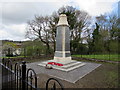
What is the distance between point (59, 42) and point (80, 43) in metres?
10.8

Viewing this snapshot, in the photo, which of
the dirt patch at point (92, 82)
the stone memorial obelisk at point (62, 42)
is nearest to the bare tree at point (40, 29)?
the stone memorial obelisk at point (62, 42)

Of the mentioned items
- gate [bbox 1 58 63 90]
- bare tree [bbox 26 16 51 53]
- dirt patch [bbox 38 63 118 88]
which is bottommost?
dirt patch [bbox 38 63 118 88]

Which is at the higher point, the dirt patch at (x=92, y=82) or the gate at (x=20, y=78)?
the gate at (x=20, y=78)

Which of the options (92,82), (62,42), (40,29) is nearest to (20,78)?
(92,82)

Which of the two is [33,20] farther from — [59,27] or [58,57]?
[58,57]

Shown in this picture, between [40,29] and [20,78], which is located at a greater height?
[40,29]

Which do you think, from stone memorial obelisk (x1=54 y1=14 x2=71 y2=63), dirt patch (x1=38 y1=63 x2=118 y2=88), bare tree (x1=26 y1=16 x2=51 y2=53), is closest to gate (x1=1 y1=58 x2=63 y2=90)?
dirt patch (x1=38 y1=63 x2=118 y2=88)

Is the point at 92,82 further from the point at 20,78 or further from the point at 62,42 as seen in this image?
the point at 62,42

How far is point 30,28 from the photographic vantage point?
15.8 m

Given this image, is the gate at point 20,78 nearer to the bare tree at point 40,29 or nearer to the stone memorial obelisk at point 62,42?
the stone memorial obelisk at point 62,42

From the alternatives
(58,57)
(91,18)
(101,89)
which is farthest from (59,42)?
(91,18)

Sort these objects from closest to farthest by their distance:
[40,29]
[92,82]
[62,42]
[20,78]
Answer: [20,78]
[92,82]
[62,42]
[40,29]

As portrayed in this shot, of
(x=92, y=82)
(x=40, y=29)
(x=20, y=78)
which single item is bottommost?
(x=92, y=82)

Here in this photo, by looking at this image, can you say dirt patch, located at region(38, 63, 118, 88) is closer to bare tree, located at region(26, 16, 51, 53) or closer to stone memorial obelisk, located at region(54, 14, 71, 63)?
stone memorial obelisk, located at region(54, 14, 71, 63)
